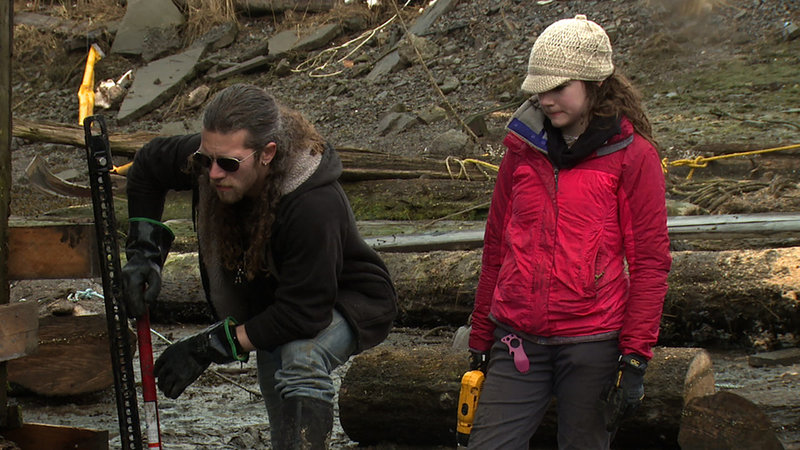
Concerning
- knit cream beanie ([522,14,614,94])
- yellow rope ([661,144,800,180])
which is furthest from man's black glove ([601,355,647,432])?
yellow rope ([661,144,800,180])

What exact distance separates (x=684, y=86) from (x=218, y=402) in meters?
8.23

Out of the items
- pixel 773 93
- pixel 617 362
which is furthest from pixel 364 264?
pixel 773 93

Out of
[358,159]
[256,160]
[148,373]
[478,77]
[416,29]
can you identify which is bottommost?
[148,373]

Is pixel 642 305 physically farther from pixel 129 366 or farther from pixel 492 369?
pixel 129 366

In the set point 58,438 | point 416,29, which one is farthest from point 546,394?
point 416,29

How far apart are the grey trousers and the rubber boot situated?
0.49 m

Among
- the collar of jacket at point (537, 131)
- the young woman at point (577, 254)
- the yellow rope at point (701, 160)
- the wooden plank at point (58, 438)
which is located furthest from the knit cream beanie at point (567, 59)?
the yellow rope at point (701, 160)

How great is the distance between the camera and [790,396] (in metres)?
4.74

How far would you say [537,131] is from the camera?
3.24 m

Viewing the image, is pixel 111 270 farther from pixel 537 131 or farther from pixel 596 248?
pixel 596 248

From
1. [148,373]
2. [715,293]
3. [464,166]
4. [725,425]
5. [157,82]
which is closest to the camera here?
[148,373]

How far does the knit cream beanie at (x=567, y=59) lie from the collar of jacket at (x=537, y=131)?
0.37ft

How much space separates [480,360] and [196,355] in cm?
96

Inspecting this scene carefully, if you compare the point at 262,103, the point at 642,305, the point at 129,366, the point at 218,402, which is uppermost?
the point at 262,103
